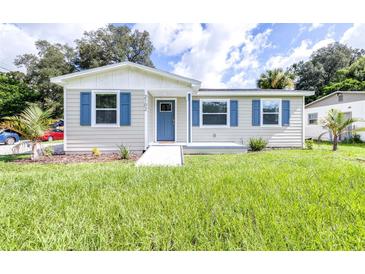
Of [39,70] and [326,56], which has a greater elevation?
[326,56]

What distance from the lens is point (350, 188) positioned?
11.4ft

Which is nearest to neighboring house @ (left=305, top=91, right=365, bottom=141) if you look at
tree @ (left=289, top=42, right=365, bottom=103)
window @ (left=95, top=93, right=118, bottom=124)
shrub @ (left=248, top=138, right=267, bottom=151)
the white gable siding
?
shrub @ (left=248, top=138, right=267, bottom=151)

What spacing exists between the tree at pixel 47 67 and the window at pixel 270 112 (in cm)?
2113

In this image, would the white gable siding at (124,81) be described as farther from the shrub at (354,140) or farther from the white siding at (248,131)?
the shrub at (354,140)

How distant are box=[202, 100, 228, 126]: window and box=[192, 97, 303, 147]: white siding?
1.20 feet

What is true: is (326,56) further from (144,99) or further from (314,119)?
(144,99)

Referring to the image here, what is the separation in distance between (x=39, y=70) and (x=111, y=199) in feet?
86.3

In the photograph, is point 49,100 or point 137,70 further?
point 49,100

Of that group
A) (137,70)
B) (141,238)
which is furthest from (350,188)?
(137,70)

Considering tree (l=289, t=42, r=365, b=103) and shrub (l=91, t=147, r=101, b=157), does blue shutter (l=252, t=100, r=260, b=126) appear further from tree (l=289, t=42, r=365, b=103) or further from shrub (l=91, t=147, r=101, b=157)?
tree (l=289, t=42, r=365, b=103)

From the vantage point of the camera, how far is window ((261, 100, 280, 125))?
33.9 feet

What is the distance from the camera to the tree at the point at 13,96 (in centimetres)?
1853

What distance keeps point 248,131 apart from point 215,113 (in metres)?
1.95
